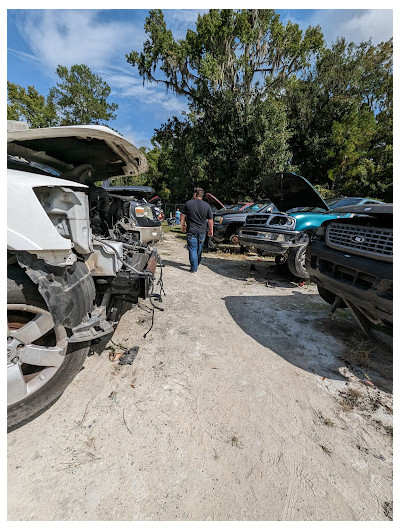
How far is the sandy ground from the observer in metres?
1.24

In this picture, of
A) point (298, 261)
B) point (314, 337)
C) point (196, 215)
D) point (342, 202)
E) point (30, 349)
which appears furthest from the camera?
point (342, 202)

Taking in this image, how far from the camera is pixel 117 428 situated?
1.60 m

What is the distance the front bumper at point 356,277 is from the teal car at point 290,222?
1.67 meters

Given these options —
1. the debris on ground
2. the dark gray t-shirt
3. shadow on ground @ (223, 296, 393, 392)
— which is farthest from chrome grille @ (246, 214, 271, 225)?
the debris on ground

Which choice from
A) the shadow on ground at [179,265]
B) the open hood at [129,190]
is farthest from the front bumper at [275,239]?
the open hood at [129,190]

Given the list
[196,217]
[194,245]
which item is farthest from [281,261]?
[196,217]

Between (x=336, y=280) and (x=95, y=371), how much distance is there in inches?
97.3

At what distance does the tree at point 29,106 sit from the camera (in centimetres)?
2081

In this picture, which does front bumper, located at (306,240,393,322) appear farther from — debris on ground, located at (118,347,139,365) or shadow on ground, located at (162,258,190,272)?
shadow on ground, located at (162,258,190,272)

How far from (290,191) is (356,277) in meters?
3.62

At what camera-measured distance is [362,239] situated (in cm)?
228

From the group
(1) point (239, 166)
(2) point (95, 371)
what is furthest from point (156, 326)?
(1) point (239, 166)

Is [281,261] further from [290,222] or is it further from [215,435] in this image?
[215,435]

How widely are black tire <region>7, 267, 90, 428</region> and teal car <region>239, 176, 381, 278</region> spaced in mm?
4006
